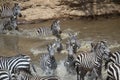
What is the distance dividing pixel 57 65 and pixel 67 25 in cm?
874

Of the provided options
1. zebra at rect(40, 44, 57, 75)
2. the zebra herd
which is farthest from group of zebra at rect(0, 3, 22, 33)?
zebra at rect(40, 44, 57, 75)

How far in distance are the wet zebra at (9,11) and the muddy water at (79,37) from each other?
908mm

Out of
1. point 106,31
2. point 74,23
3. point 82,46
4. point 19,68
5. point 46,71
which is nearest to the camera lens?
point 19,68

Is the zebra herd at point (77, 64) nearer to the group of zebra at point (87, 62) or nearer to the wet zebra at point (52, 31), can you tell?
the group of zebra at point (87, 62)

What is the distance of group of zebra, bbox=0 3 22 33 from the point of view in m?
23.6

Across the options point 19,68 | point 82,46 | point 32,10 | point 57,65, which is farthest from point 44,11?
point 19,68

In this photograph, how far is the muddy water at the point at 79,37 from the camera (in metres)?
19.5

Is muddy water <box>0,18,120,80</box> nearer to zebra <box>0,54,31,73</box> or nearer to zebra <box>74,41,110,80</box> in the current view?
zebra <box>74,41,110,80</box>

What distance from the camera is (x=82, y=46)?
1988 cm

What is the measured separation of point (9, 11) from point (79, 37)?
5581mm

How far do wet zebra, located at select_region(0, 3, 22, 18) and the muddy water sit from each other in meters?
0.91

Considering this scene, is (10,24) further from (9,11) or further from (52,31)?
(52,31)

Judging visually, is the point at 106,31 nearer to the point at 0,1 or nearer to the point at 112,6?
the point at 112,6

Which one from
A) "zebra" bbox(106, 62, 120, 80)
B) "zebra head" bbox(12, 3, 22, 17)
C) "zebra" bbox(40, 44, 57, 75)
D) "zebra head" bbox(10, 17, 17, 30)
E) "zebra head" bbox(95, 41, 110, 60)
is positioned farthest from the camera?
"zebra head" bbox(12, 3, 22, 17)
